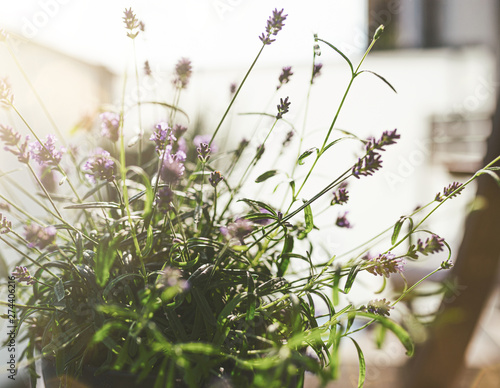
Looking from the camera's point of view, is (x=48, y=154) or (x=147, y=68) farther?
(x=147, y=68)

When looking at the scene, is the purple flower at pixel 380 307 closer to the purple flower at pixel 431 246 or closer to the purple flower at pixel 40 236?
the purple flower at pixel 431 246

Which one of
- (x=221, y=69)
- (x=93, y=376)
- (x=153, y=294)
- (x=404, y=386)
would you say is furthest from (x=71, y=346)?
(x=221, y=69)

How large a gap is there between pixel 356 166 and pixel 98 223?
370 mm

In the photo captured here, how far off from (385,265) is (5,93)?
1.40ft

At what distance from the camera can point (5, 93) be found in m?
0.42

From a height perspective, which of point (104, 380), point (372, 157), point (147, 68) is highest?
point (147, 68)

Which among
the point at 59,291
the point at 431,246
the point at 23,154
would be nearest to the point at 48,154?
the point at 23,154

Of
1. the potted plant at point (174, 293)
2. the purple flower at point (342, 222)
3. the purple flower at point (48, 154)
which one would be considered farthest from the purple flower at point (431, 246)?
the purple flower at point (48, 154)

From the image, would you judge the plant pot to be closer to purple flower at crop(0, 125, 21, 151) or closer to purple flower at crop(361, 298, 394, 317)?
purple flower at crop(361, 298, 394, 317)

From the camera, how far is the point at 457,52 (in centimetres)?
580

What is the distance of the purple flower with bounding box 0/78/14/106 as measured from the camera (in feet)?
1.37

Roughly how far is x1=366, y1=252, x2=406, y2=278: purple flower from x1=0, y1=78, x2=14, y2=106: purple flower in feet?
1.31

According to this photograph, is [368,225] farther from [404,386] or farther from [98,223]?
[98,223]

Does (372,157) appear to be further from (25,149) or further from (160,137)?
(25,149)
